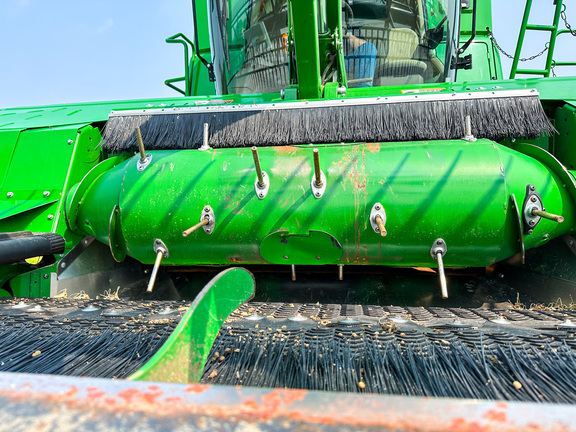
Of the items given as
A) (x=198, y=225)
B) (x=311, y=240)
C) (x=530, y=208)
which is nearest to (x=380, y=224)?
(x=311, y=240)

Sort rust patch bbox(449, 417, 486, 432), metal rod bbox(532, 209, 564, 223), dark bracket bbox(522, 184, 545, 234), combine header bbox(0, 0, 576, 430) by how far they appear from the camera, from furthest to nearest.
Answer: dark bracket bbox(522, 184, 545, 234) < metal rod bbox(532, 209, 564, 223) < combine header bbox(0, 0, 576, 430) < rust patch bbox(449, 417, 486, 432)

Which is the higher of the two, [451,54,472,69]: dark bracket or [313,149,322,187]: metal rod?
[451,54,472,69]: dark bracket

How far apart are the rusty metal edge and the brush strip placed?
1741 mm

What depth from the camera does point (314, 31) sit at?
196 cm

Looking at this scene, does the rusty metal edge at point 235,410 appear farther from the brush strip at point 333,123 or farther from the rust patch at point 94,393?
the brush strip at point 333,123

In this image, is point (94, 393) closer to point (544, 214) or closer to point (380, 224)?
point (380, 224)

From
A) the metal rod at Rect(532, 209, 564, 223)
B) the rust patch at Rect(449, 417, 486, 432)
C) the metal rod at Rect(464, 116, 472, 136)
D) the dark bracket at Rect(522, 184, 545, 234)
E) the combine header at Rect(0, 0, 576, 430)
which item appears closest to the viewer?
the rust patch at Rect(449, 417, 486, 432)

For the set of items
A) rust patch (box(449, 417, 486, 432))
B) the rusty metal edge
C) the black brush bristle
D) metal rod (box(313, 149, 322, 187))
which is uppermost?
metal rod (box(313, 149, 322, 187))

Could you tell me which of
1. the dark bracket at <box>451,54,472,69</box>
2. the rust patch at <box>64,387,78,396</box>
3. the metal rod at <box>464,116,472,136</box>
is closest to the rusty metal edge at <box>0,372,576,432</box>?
the rust patch at <box>64,387,78,396</box>

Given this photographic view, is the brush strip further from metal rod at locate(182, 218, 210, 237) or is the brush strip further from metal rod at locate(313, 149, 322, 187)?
metal rod at locate(182, 218, 210, 237)

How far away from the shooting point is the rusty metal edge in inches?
15.8

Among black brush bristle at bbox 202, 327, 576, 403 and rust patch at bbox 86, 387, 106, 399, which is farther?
black brush bristle at bbox 202, 327, 576, 403

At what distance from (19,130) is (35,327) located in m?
1.49

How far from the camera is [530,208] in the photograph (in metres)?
1.65
